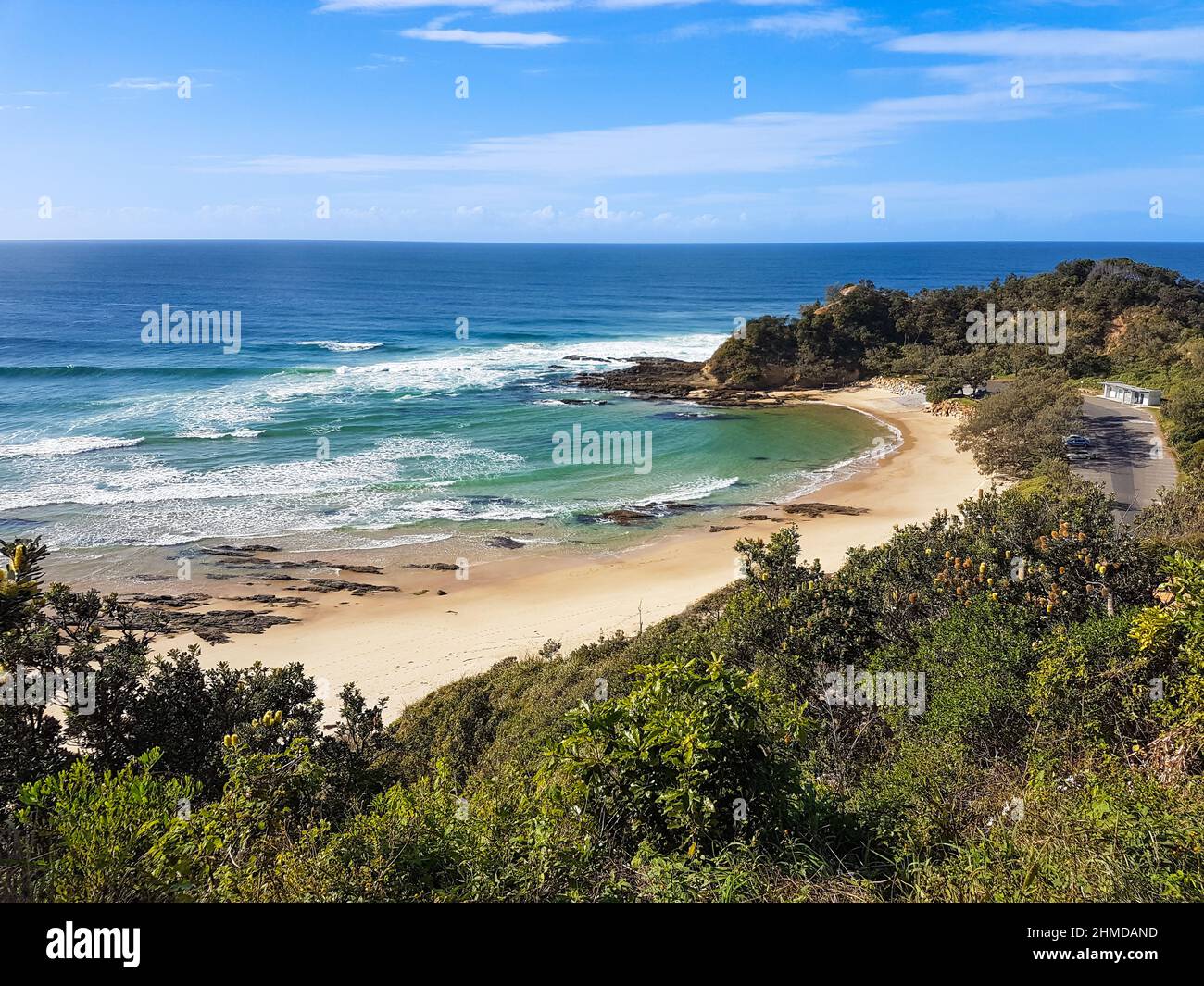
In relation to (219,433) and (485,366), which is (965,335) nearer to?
(485,366)

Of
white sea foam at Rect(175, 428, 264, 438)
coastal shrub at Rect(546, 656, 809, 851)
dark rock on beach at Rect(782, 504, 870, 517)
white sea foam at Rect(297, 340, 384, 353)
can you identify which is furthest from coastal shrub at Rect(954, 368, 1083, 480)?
white sea foam at Rect(297, 340, 384, 353)

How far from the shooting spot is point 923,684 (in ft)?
32.3

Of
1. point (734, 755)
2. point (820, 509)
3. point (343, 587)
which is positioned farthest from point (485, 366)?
point (734, 755)

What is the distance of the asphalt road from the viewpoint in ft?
84.6

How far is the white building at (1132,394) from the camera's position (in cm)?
3856

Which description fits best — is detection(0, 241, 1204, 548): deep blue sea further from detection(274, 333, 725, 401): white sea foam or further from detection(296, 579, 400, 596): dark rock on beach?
detection(296, 579, 400, 596): dark rock on beach

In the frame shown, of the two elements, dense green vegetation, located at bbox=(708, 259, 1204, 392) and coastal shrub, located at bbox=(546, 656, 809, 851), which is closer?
coastal shrub, located at bbox=(546, 656, 809, 851)

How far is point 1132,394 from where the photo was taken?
129 ft

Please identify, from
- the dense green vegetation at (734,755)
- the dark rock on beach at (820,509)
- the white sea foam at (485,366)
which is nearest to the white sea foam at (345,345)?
the white sea foam at (485,366)

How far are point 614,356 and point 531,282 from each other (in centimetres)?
7705

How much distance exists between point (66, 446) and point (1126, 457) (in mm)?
46611

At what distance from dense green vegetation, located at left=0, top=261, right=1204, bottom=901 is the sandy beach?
360cm

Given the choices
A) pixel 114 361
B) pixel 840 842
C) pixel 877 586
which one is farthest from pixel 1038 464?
pixel 114 361

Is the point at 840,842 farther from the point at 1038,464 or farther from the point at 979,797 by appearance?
the point at 1038,464
